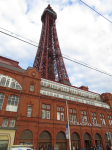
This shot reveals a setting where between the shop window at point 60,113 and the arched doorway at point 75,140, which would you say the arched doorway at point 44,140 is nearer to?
the shop window at point 60,113

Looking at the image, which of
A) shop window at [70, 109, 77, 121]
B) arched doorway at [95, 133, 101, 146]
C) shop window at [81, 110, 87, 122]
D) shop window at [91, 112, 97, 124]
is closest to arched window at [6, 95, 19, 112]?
shop window at [70, 109, 77, 121]

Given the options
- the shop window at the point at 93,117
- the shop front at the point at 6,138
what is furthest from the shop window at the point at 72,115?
the shop front at the point at 6,138

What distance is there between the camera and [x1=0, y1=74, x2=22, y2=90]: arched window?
22.3 m

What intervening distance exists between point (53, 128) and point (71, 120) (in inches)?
224

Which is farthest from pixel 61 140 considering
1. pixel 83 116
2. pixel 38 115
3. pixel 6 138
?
pixel 6 138

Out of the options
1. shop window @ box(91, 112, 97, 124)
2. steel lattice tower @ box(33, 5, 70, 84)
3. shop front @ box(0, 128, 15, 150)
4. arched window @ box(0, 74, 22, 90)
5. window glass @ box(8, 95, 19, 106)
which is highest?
steel lattice tower @ box(33, 5, 70, 84)

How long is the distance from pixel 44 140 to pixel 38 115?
4.78 meters

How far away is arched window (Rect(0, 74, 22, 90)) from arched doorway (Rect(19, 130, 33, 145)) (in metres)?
8.34

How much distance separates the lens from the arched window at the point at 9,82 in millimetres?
22297

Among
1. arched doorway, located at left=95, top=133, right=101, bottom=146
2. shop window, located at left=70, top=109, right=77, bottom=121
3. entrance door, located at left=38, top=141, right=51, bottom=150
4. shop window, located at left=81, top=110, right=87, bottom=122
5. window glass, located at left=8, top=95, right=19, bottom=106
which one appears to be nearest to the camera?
window glass, located at left=8, top=95, right=19, bottom=106

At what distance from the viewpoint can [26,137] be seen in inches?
801

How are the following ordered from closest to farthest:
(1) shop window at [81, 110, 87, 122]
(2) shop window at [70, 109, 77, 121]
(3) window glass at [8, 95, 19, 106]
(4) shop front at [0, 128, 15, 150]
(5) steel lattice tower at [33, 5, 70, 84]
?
(4) shop front at [0, 128, 15, 150] < (3) window glass at [8, 95, 19, 106] < (2) shop window at [70, 109, 77, 121] < (1) shop window at [81, 110, 87, 122] < (5) steel lattice tower at [33, 5, 70, 84]

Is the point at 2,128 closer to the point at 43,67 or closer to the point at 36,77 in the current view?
the point at 36,77

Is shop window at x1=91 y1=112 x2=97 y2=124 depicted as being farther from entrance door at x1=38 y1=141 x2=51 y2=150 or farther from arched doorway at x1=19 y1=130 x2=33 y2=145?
arched doorway at x1=19 y1=130 x2=33 y2=145
